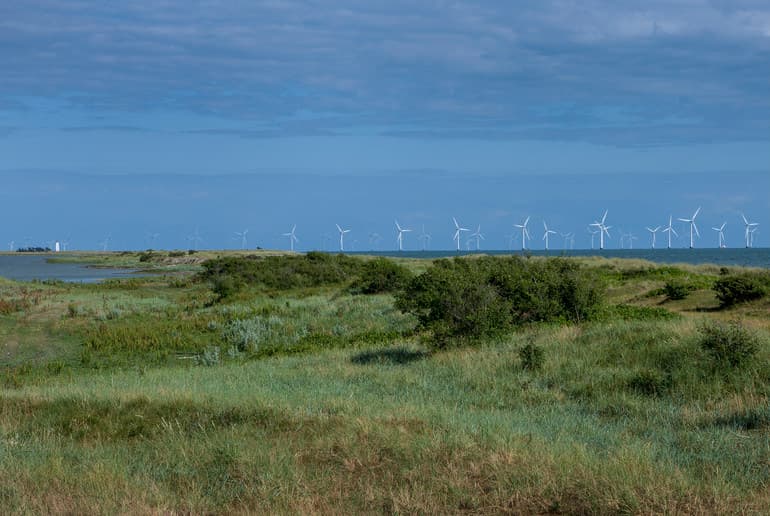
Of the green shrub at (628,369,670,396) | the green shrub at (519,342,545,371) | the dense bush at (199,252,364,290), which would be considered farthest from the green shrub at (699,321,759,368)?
the dense bush at (199,252,364,290)

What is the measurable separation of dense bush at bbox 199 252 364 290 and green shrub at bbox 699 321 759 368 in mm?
36487

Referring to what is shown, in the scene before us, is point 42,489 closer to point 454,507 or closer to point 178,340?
point 454,507

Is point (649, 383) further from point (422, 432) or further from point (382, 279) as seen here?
point (382, 279)

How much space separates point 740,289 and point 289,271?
3457 cm

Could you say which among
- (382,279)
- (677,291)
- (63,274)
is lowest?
(677,291)

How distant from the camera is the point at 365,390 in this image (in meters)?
14.3

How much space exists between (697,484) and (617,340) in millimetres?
10480

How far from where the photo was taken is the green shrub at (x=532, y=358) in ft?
52.2

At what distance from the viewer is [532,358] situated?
52.6 feet

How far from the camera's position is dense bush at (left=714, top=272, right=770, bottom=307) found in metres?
29.8

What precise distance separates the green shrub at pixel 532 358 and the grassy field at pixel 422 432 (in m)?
0.03

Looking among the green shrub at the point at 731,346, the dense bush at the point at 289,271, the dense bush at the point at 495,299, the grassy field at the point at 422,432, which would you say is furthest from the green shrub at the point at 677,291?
the dense bush at the point at 289,271

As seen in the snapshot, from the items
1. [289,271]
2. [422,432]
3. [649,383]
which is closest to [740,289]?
Result: [649,383]

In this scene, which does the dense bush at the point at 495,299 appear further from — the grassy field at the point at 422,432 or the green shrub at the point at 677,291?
the green shrub at the point at 677,291
